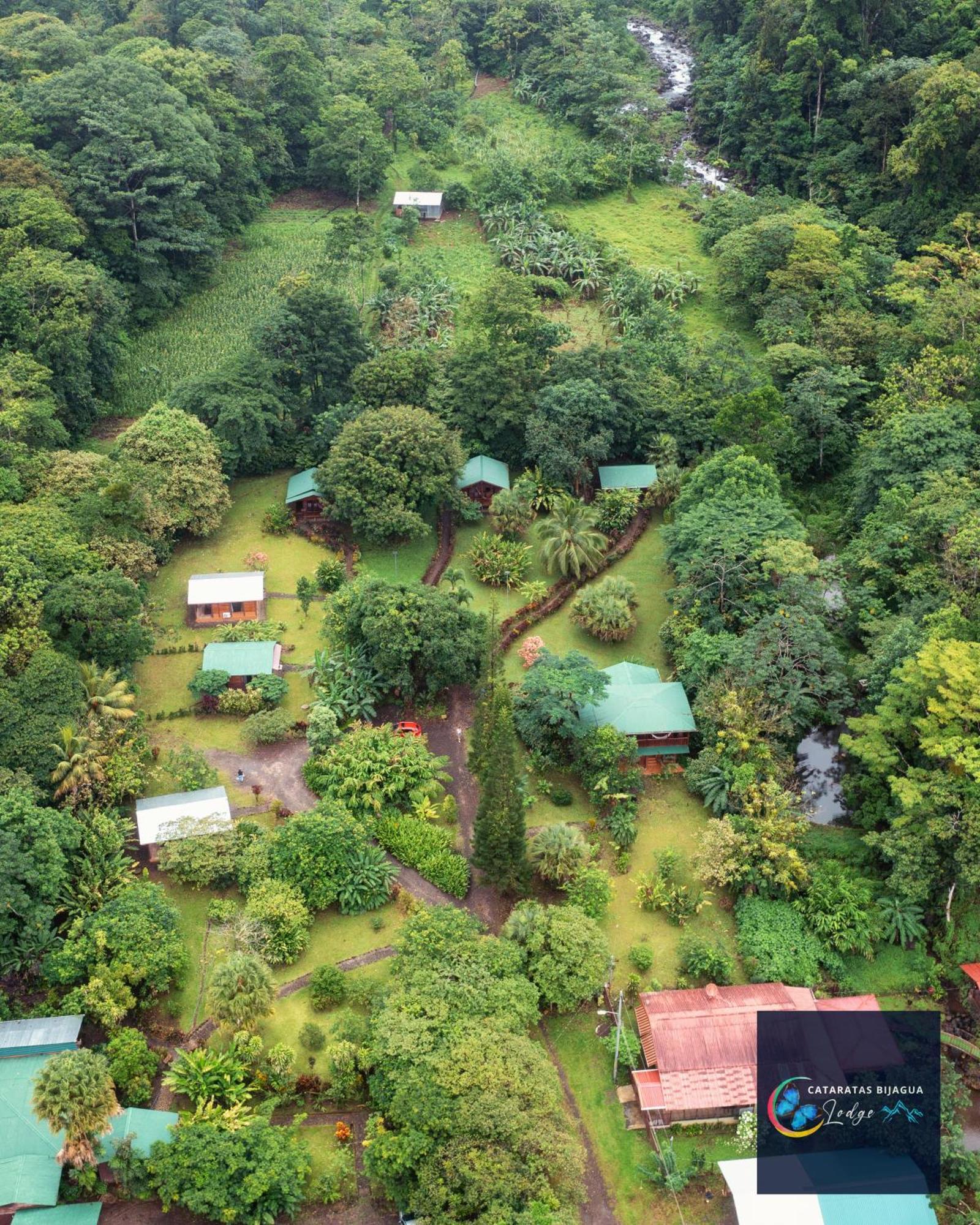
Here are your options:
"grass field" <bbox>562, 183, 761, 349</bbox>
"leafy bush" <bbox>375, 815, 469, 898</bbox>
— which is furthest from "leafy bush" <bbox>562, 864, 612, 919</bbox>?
"grass field" <bbox>562, 183, 761, 349</bbox>

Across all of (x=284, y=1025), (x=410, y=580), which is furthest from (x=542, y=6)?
(x=284, y=1025)

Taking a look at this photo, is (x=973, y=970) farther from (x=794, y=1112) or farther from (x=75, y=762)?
(x=75, y=762)

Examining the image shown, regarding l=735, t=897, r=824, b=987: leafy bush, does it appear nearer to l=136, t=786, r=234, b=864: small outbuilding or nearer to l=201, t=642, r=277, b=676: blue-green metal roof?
l=136, t=786, r=234, b=864: small outbuilding

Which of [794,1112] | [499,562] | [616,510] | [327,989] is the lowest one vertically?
[327,989]

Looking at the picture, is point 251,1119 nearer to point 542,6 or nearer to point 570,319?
point 570,319

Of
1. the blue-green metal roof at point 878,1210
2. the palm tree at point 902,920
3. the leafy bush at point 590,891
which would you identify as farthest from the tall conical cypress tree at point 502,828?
the blue-green metal roof at point 878,1210

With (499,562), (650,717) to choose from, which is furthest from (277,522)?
(650,717)
